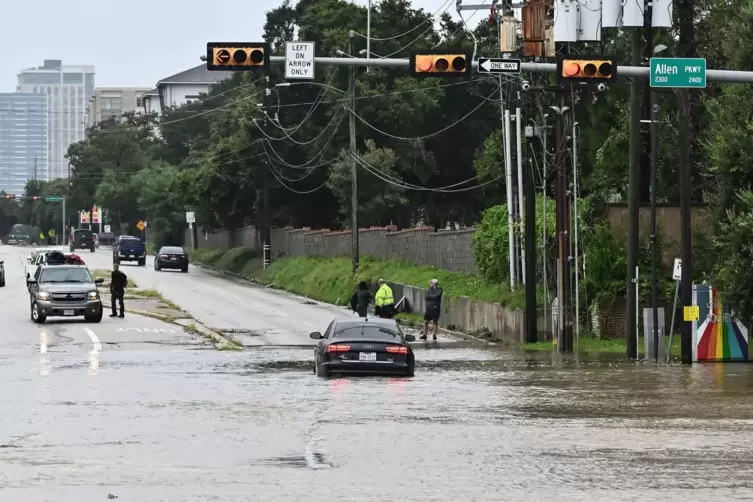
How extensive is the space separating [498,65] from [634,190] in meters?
9.01

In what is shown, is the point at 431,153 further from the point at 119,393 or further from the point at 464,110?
the point at 119,393

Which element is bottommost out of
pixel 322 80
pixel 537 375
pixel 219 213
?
pixel 537 375

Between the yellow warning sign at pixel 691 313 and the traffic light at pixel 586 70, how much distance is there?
33.4 feet

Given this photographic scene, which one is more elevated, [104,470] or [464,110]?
[464,110]

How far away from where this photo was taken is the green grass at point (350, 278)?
156ft

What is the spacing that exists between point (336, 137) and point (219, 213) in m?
14.4

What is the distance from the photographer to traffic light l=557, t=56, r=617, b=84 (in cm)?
2562

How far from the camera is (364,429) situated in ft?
61.7

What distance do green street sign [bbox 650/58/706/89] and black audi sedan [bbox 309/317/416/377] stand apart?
22.8 feet

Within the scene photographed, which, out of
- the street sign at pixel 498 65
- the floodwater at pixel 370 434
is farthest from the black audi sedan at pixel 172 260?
the street sign at pixel 498 65

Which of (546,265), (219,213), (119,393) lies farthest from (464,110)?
(119,393)

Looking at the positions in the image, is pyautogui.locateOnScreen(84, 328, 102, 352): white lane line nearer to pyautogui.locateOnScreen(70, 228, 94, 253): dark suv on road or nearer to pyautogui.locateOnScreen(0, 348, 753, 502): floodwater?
pyautogui.locateOnScreen(0, 348, 753, 502): floodwater

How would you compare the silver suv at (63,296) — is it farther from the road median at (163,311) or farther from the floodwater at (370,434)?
the floodwater at (370,434)

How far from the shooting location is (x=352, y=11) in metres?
80.2
